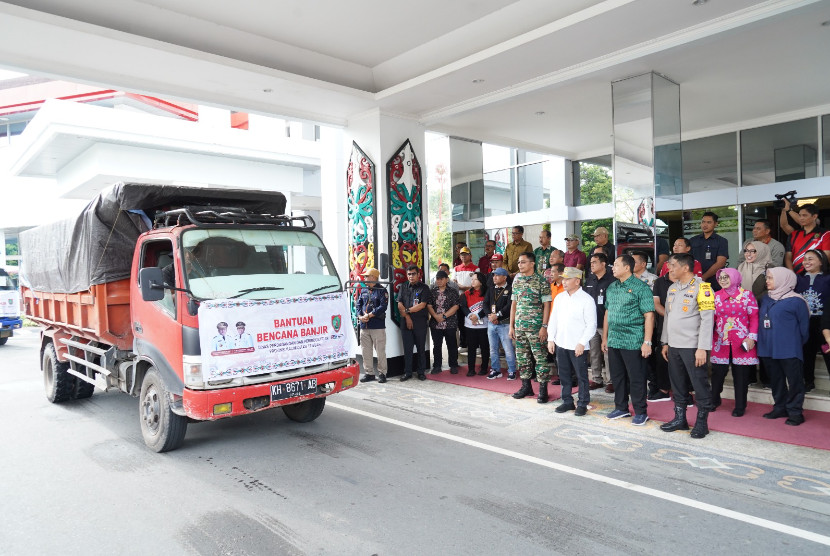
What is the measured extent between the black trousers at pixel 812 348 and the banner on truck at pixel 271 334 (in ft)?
18.2

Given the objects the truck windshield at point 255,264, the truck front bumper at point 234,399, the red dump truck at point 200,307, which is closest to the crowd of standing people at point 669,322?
the truck windshield at point 255,264

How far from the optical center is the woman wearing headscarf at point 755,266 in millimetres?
7238

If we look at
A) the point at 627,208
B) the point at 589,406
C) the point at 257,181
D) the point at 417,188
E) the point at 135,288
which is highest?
the point at 257,181

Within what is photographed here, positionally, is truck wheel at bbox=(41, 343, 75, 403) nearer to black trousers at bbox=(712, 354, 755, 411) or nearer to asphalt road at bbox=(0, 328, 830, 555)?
asphalt road at bbox=(0, 328, 830, 555)

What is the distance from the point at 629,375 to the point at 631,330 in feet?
1.78

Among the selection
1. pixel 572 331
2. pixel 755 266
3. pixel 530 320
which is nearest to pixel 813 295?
pixel 755 266

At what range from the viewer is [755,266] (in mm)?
7371

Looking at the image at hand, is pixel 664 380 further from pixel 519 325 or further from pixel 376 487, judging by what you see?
pixel 376 487

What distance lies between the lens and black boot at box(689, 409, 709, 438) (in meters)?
5.83

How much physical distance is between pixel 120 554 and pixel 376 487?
195 cm

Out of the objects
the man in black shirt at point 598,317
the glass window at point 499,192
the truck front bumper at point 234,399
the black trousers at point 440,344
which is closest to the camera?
the truck front bumper at point 234,399

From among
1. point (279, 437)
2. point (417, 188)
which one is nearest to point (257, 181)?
point (417, 188)

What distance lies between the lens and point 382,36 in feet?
27.0

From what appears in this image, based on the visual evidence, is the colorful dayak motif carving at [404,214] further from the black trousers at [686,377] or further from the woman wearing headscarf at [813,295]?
the woman wearing headscarf at [813,295]
